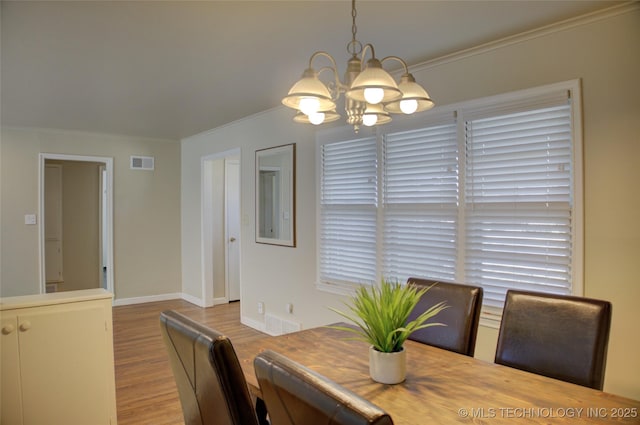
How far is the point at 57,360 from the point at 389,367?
1770 mm

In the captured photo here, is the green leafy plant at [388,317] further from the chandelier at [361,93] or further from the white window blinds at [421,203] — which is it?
the white window blinds at [421,203]

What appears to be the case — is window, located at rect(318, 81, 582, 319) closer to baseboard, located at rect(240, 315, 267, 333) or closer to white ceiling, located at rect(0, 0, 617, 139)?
white ceiling, located at rect(0, 0, 617, 139)

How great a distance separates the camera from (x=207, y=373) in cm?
114

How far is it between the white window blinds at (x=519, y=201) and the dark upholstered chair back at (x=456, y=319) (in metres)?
0.68

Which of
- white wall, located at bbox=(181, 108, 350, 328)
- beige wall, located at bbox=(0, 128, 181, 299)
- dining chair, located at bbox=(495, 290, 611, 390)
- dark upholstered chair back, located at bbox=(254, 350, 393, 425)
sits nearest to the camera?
dark upholstered chair back, located at bbox=(254, 350, 393, 425)

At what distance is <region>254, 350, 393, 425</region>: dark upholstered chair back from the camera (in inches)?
27.8

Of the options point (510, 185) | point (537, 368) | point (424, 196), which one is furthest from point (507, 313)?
point (424, 196)

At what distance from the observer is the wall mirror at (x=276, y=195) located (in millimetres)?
4177

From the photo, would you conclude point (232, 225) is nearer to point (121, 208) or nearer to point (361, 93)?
point (121, 208)

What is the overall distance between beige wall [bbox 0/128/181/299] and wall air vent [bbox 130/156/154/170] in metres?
0.06

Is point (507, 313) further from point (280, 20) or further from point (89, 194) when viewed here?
point (89, 194)

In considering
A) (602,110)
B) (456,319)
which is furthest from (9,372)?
(602,110)

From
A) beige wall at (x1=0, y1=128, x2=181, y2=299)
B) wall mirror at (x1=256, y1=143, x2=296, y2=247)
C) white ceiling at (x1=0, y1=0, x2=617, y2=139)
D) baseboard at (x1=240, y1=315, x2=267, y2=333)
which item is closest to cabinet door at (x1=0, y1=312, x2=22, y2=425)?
white ceiling at (x1=0, y1=0, x2=617, y2=139)

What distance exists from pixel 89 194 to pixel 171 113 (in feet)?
11.8
